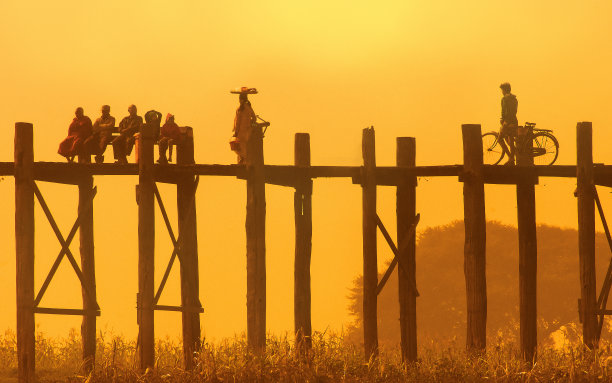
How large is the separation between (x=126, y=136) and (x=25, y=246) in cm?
248

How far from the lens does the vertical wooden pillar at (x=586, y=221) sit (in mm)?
18969

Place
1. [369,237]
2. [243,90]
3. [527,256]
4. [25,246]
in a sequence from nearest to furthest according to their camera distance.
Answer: [369,237]
[25,246]
[243,90]
[527,256]

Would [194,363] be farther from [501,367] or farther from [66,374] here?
[501,367]

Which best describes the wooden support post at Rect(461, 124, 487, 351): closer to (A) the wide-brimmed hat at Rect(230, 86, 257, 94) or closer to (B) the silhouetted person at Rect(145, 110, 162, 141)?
(A) the wide-brimmed hat at Rect(230, 86, 257, 94)

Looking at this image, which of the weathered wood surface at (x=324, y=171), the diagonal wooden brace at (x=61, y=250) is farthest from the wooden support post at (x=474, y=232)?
the diagonal wooden brace at (x=61, y=250)

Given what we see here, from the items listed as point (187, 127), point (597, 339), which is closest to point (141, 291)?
point (187, 127)

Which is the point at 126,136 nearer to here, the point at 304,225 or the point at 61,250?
the point at 61,250

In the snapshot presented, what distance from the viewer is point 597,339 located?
1888 cm

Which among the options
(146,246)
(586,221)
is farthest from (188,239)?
(586,221)

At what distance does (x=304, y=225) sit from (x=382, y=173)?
1.78 m

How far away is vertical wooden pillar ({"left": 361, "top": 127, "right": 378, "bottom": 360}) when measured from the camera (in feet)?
63.1

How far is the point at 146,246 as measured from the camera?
19188 mm

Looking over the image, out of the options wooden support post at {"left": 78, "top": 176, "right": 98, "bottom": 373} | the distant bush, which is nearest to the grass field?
wooden support post at {"left": 78, "top": 176, "right": 98, "bottom": 373}

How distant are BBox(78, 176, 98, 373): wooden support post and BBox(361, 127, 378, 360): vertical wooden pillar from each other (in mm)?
4792
